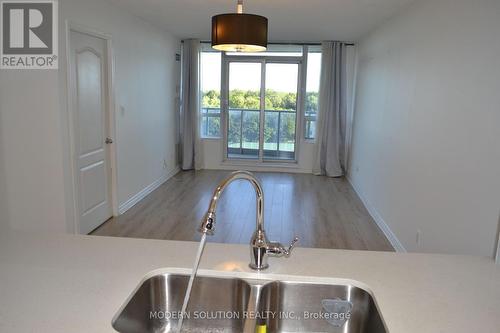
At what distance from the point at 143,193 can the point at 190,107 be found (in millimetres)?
2231

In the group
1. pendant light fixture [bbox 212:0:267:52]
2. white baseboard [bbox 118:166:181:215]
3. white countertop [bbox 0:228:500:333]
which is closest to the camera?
white countertop [bbox 0:228:500:333]

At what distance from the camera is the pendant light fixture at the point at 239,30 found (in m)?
2.23

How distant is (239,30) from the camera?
224 cm

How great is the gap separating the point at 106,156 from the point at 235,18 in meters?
2.74

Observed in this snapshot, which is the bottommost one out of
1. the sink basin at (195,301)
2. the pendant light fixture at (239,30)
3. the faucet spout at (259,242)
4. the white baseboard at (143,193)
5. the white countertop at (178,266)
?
the white baseboard at (143,193)

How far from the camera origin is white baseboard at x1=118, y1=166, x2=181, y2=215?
4756 millimetres

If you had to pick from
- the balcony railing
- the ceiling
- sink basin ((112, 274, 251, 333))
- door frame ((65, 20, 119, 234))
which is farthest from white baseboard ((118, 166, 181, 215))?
sink basin ((112, 274, 251, 333))

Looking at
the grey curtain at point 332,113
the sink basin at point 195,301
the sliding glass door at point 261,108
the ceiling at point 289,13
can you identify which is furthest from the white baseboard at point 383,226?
the sink basin at point 195,301

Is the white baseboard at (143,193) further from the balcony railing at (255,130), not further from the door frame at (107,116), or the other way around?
the balcony railing at (255,130)

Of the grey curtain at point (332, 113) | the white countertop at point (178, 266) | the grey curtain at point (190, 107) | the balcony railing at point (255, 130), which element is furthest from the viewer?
the balcony railing at point (255, 130)

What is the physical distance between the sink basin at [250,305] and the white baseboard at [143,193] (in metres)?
3.57

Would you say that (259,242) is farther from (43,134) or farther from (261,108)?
(261,108)

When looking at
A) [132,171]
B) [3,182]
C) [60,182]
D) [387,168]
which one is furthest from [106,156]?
[387,168]

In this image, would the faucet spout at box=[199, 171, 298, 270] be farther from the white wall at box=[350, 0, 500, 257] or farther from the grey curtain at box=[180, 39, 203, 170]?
the grey curtain at box=[180, 39, 203, 170]
